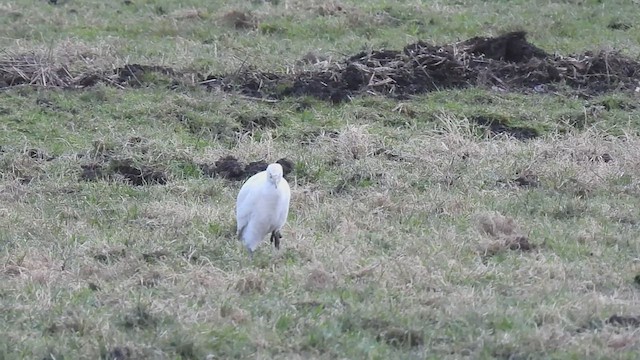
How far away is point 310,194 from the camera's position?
988 cm

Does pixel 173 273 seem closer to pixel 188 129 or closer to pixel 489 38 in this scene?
pixel 188 129

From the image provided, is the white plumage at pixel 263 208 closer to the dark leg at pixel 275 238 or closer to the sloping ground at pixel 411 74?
the dark leg at pixel 275 238

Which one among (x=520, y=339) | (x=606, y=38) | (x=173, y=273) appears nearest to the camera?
(x=520, y=339)

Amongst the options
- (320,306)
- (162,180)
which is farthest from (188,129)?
(320,306)

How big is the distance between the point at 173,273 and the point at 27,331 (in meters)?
1.30

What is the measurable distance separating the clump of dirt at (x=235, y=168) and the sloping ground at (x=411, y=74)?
Result: 2.71 meters

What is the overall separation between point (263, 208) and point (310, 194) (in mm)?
1988

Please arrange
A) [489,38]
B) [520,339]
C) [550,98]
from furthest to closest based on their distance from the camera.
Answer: [489,38], [550,98], [520,339]

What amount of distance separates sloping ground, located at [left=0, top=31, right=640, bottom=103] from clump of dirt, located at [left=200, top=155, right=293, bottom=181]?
271 centimetres

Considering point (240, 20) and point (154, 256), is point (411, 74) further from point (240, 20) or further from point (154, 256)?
point (154, 256)

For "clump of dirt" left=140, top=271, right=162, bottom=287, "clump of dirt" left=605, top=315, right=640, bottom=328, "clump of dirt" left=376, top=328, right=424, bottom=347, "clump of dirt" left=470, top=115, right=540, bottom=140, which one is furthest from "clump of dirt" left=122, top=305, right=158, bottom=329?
"clump of dirt" left=470, top=115, right=540, bottom=140

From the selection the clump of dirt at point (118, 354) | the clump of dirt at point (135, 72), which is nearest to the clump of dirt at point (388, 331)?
the clump of dirt at point (118, 354)

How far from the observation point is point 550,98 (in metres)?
13.7

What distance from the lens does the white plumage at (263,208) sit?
7.89 metres
